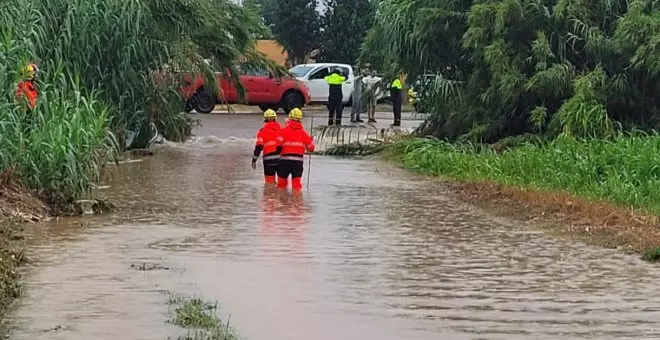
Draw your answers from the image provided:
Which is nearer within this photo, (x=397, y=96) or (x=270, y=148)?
(x=270, y=148)

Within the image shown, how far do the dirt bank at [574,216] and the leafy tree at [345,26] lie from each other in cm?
3508

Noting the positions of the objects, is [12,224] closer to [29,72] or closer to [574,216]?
[29,72]

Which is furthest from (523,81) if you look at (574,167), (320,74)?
(320,74)

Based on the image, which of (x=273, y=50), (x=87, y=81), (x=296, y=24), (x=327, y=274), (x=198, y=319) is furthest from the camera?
(x=273, y=50)

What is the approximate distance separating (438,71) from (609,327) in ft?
53.5

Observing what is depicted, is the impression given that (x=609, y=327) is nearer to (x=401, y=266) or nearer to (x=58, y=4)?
(x=401, y=266)

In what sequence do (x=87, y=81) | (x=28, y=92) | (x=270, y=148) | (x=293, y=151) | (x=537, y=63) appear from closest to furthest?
(x=28, y=92)
(x=293, y=151)
(x=270, y=148)
(x=87, y=81)
(x=537, y=63)

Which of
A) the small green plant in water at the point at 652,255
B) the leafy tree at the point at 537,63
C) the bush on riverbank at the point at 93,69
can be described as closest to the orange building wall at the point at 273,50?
the bush on riverbank at the point at 93,69

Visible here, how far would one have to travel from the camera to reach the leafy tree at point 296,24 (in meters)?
51.5

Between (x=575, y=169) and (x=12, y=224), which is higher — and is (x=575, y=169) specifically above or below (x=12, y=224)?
above

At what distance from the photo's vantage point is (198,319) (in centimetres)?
725

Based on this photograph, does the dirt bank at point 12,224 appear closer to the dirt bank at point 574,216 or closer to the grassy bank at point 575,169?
the dirt bank at point 574,216

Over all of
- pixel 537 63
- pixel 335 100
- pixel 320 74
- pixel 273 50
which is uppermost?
pixel 537 63

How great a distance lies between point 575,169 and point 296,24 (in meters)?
36.8
